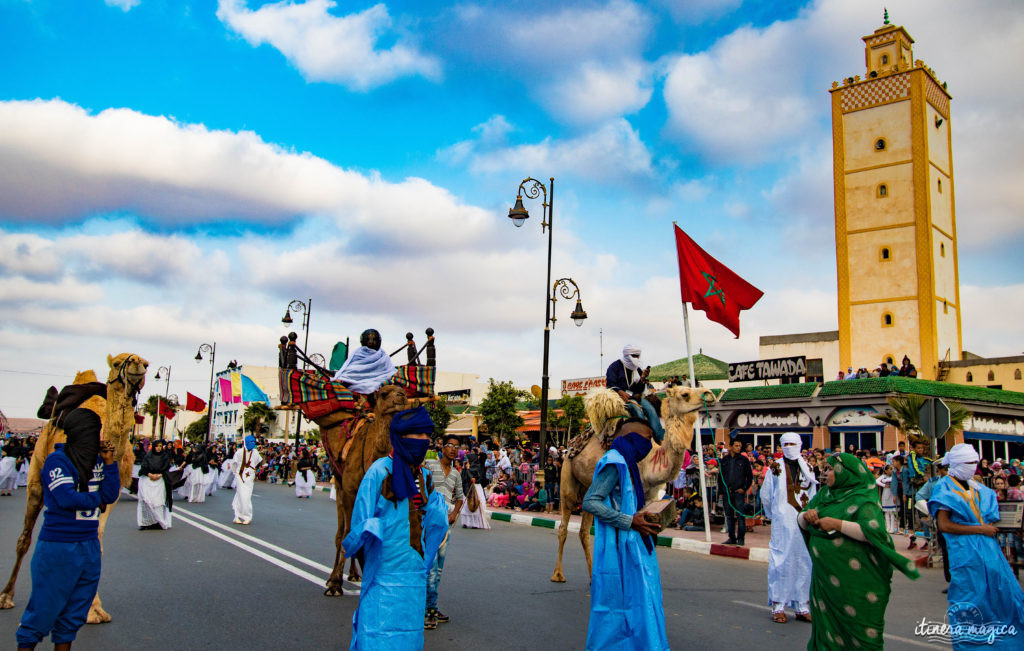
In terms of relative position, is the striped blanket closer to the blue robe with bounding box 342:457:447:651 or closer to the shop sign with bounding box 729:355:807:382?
the blue robe with bounding box 342:457:447:651

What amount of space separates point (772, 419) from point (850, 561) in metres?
29.2

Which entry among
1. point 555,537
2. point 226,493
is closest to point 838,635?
point 555,537

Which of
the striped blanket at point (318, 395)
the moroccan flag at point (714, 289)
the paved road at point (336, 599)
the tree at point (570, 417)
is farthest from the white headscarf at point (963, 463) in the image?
the tree at point (570, 417)

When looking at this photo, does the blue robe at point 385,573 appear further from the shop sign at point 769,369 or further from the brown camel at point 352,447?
the shop sign at point 769,369

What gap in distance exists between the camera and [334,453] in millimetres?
9148

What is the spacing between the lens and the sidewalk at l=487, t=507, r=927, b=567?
12.6 metres

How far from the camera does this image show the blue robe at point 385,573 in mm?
4414

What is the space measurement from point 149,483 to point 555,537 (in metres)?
7.49

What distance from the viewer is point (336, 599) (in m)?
7.99

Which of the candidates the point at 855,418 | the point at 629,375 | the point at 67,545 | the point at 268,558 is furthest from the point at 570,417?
the point at 67,545

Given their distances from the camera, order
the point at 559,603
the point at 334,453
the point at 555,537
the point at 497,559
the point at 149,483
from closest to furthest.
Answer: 1. the point at 559,603
2. the point at 334,453
3. the point at 497,559
4. the point at 149,483
5. the point at 555,537

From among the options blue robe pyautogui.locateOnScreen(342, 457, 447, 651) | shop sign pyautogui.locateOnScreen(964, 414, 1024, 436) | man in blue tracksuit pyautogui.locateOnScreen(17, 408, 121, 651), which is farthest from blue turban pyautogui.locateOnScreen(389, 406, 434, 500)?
shop sign pyautogui.locateOnScreen(964, 414, 1024, 436)

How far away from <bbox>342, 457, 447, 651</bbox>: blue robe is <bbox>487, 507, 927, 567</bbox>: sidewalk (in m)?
9.05

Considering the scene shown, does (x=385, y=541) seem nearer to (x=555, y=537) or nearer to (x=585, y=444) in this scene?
(x=585, y=444)
